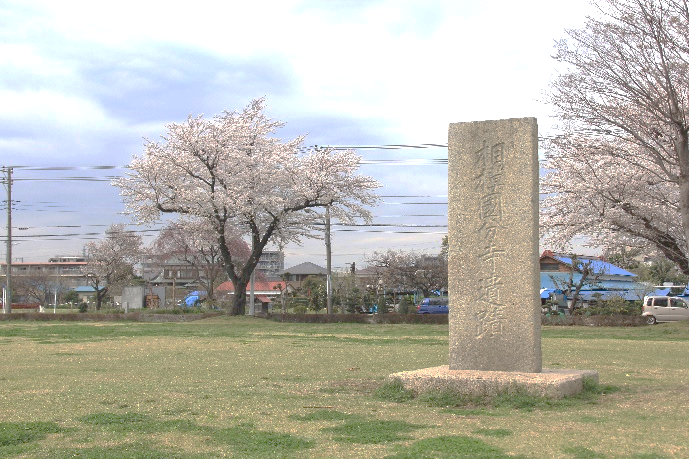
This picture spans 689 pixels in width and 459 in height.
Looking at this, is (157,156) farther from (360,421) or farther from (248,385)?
(360,421)

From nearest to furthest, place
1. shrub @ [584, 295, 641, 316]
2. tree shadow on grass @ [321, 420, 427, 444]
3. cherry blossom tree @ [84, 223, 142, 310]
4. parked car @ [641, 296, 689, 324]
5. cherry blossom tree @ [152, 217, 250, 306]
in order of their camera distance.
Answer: tree shadow on grass @ [321, 420, 427, 444] → shrub @ [584, 295, 641, 316] → parked car @ [641, 296, 689, 324] → cherry blossom tree @ [152, 217, 250, 306] → cherry blossom tree @ [84, 223, 142, 310]

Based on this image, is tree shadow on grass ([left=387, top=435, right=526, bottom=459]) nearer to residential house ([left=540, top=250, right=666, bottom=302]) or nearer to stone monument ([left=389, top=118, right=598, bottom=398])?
stone monument ([left=389, top=118, right=598, bottom=398])

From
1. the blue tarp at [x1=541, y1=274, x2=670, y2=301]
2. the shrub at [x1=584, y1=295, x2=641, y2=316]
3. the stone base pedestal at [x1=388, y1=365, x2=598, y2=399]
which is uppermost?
the blue tarp at [x1=541, y1=274, x2=670, y2=301]

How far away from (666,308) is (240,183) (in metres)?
20.7

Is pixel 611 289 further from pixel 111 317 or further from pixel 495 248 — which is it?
pixel 495 248

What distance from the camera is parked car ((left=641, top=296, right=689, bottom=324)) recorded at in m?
32.7

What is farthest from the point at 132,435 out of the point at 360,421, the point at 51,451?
the point at 360,421

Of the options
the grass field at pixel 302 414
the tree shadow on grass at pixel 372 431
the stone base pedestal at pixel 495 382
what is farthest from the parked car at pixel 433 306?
the tree shadow on grass at pixel 372 431

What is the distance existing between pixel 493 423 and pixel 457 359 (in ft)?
7.18

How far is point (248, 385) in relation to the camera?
8641mm

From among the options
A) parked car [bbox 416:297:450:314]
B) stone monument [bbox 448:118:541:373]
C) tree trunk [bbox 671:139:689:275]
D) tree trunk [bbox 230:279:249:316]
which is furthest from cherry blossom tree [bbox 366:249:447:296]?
stone monument [bbox 448:118:541:373]

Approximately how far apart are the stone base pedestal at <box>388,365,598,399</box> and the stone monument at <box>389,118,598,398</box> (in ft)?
0.04

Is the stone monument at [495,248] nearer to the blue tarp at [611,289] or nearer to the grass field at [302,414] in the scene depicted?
the grass field at [302,414]

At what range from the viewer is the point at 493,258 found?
816cm
